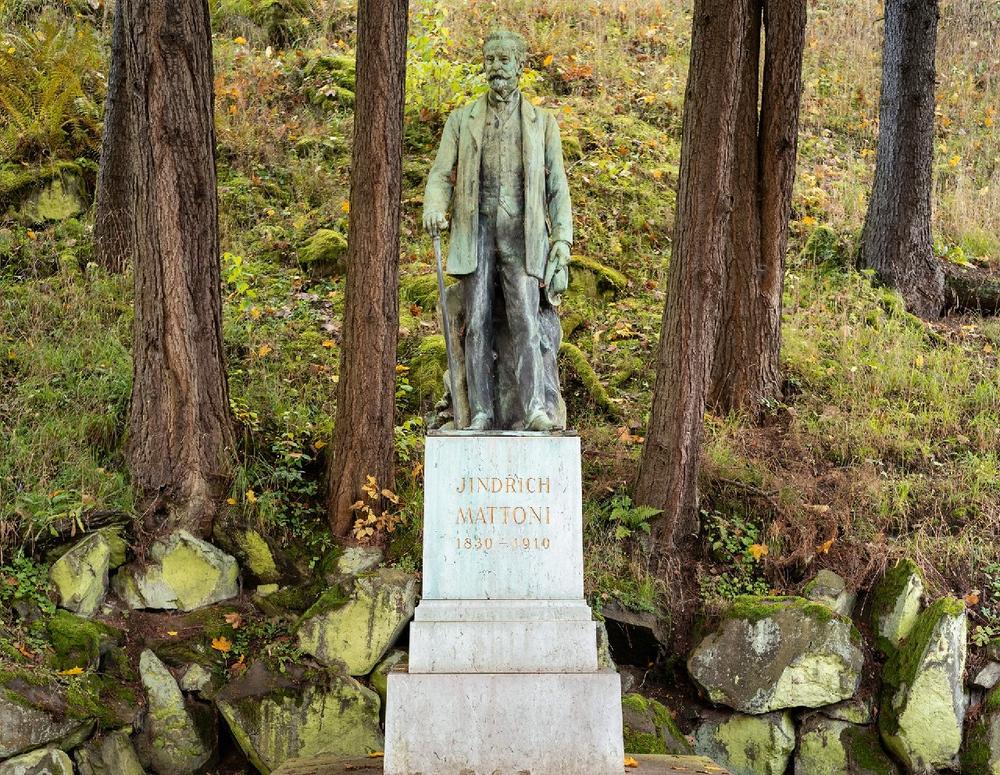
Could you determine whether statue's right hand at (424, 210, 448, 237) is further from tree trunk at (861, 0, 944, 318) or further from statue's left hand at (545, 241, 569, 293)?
tree trunk at (861, 0, 944, 318)

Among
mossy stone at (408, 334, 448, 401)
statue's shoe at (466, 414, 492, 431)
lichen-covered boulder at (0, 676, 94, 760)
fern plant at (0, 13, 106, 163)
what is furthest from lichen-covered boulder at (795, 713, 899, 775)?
fern plant at (0, 13, 106, 163)

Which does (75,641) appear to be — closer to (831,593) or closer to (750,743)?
(750,743)

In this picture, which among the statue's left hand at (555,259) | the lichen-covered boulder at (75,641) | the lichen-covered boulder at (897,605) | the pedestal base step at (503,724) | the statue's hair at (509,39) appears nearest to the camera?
the pedestal base step at (503,724)

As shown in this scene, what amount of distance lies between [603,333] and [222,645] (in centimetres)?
593

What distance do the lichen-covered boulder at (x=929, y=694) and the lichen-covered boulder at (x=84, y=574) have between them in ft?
20.5

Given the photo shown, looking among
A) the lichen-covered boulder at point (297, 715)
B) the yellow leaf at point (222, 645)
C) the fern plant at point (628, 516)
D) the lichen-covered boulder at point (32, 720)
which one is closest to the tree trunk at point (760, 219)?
the fern plant at point (628, 516)

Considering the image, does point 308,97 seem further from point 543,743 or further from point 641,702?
point 543,743

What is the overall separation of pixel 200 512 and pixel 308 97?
9.08 m

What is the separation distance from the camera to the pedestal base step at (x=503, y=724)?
690 centimetres

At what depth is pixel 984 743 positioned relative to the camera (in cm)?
936

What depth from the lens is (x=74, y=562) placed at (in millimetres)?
9289

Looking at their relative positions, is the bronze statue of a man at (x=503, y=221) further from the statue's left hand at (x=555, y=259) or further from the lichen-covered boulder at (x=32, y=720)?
the lichen-covered boulder at (x=32, y=720)

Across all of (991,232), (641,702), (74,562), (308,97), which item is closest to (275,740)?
(74,562)

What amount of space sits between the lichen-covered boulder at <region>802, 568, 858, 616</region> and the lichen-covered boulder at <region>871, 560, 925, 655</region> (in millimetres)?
206
